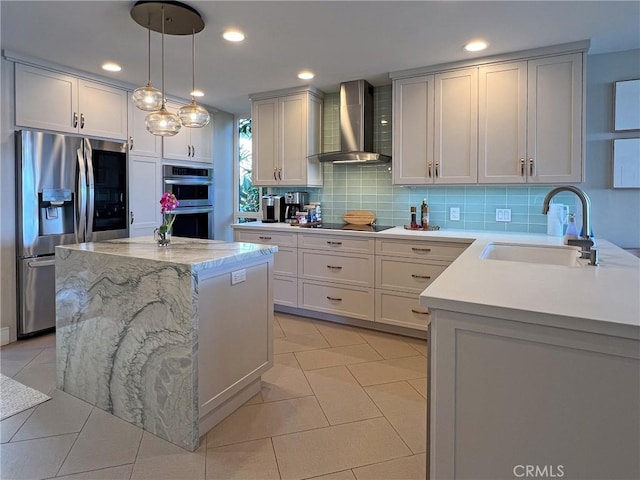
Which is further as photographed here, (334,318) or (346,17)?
(334,318)

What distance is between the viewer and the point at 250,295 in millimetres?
2312

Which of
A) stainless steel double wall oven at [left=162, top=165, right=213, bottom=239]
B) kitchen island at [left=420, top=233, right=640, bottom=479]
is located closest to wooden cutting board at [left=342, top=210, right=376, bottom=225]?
stainless steel double wall oven at [left=162, top=165, right=213, bottom=239]

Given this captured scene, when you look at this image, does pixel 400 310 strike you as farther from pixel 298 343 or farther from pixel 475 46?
pixel 475 46

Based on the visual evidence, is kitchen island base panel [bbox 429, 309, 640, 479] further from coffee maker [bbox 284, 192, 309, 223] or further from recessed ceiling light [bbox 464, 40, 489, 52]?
coffee maker [bbox 284, 192, 309, 223]

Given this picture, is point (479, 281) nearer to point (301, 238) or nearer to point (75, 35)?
point (301, 238)

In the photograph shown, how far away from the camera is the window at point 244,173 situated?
17.6ft

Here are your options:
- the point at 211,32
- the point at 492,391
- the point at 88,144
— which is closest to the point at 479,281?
the point at 492,391

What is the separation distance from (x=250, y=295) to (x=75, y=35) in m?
2.27

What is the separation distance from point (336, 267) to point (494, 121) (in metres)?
1.81

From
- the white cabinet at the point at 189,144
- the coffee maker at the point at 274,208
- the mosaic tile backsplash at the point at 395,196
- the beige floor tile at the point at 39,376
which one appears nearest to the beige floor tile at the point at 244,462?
the beige floor tile at the point at 39,376

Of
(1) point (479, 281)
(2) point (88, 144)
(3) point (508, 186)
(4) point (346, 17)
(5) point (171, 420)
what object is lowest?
(5) point (171, 420)

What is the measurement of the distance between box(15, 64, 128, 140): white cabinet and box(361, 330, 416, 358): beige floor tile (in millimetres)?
3095

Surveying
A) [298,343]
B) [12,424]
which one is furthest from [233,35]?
[12,424]

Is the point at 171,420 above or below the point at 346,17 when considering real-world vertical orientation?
below
